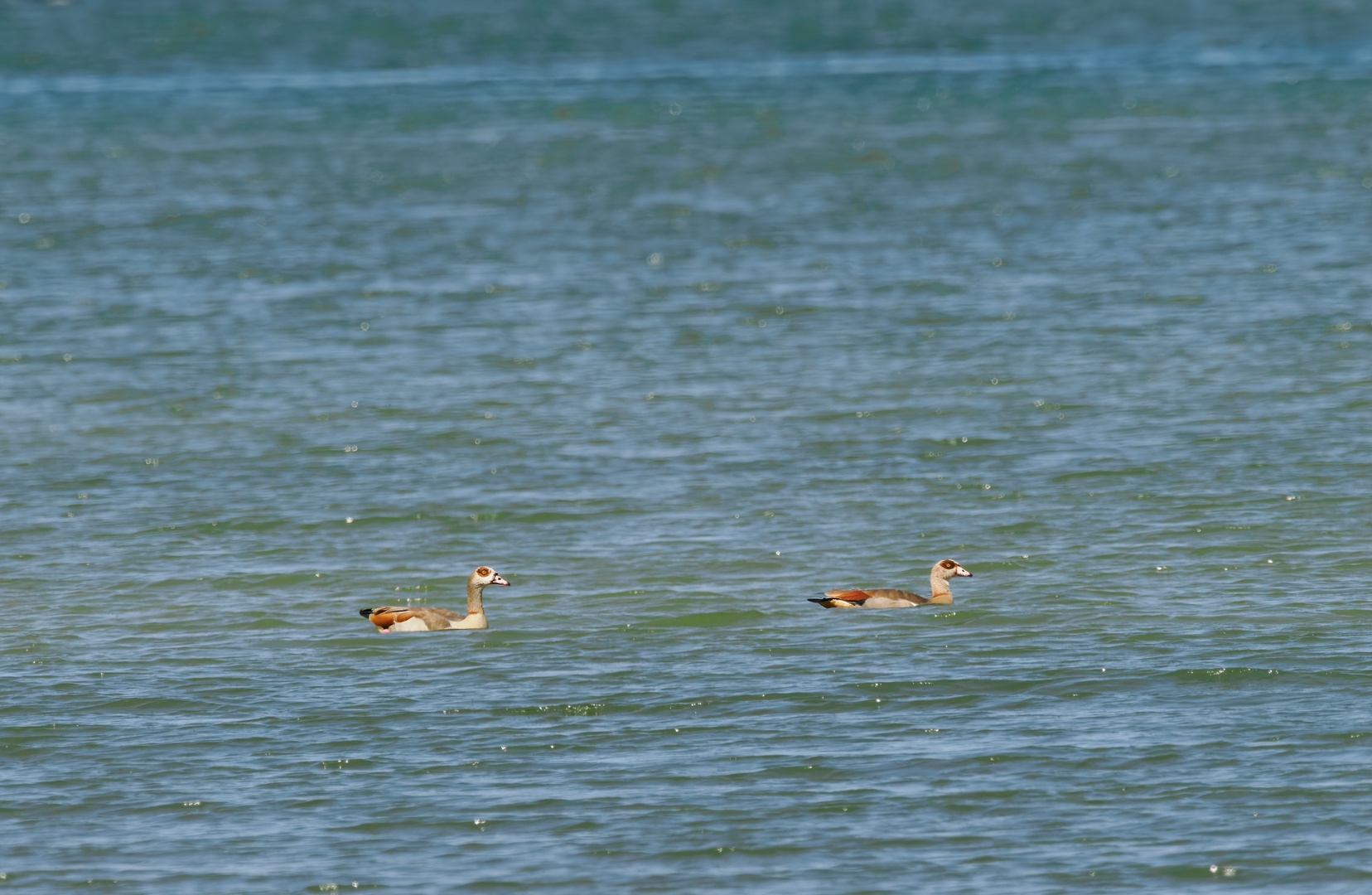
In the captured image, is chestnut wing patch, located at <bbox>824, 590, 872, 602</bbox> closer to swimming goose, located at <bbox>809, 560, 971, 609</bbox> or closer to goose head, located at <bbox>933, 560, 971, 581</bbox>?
swimming goose, located at <bbox>809, 560, 971, 609</bbox>

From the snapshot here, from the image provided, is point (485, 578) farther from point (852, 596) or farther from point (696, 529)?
point (696, 529)

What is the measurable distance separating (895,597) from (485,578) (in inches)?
171

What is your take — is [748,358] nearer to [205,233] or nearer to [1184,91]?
[205,233]

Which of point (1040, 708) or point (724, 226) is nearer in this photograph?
point (1040, 708)

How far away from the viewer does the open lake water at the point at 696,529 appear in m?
19.6

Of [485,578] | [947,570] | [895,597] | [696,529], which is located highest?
[696,529]

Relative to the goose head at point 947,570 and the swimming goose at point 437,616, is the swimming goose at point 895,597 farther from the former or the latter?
the swimming goose at point 437,616

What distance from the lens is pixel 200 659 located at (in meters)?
24.8

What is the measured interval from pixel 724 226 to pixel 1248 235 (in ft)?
43.5

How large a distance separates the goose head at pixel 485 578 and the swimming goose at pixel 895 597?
332 cm

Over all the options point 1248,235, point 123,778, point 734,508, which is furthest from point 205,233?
point 123,778

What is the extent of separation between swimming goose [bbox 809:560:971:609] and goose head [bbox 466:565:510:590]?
10.9ft

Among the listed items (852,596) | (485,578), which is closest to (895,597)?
(852,596)

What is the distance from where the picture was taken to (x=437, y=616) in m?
25.2
